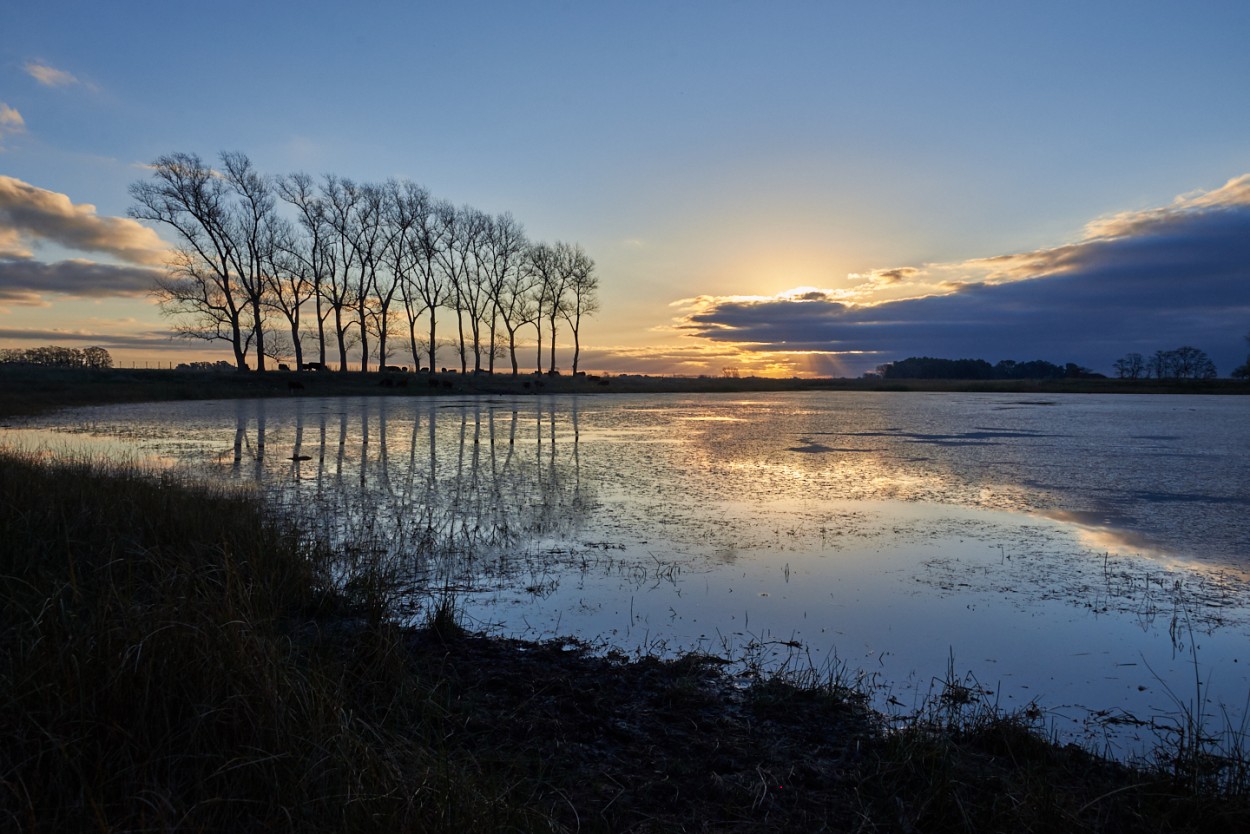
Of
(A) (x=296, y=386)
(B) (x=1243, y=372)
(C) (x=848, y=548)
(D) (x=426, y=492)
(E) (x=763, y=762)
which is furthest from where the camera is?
(B) (x=1243, y=372)

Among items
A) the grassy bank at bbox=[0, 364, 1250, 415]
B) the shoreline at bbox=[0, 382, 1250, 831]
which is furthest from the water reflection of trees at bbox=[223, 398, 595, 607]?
the grassy bank at bbox=[0, 364, 1250, 415]

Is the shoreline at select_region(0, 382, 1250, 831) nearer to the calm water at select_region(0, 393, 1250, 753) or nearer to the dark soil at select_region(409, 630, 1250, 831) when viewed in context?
the dark soil at select_region(409, 630, 1250, 831)

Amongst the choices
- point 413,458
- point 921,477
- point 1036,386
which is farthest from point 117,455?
point 1036,386

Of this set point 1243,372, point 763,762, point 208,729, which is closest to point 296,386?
point 208,729

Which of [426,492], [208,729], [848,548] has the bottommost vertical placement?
[848,548]

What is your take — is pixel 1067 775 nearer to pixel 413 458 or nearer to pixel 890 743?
pixel 890 743

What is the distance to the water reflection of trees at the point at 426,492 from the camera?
23.5ft

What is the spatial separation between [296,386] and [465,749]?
4573 cm

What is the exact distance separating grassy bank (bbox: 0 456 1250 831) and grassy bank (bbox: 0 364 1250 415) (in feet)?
91.3

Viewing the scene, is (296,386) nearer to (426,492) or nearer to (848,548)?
(426,492)

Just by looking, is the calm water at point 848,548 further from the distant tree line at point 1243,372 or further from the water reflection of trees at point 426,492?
the distant tree line at point 1243,372

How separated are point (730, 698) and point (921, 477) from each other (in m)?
10.1

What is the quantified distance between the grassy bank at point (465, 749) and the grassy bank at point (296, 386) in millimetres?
27843

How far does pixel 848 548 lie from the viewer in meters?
7.81
